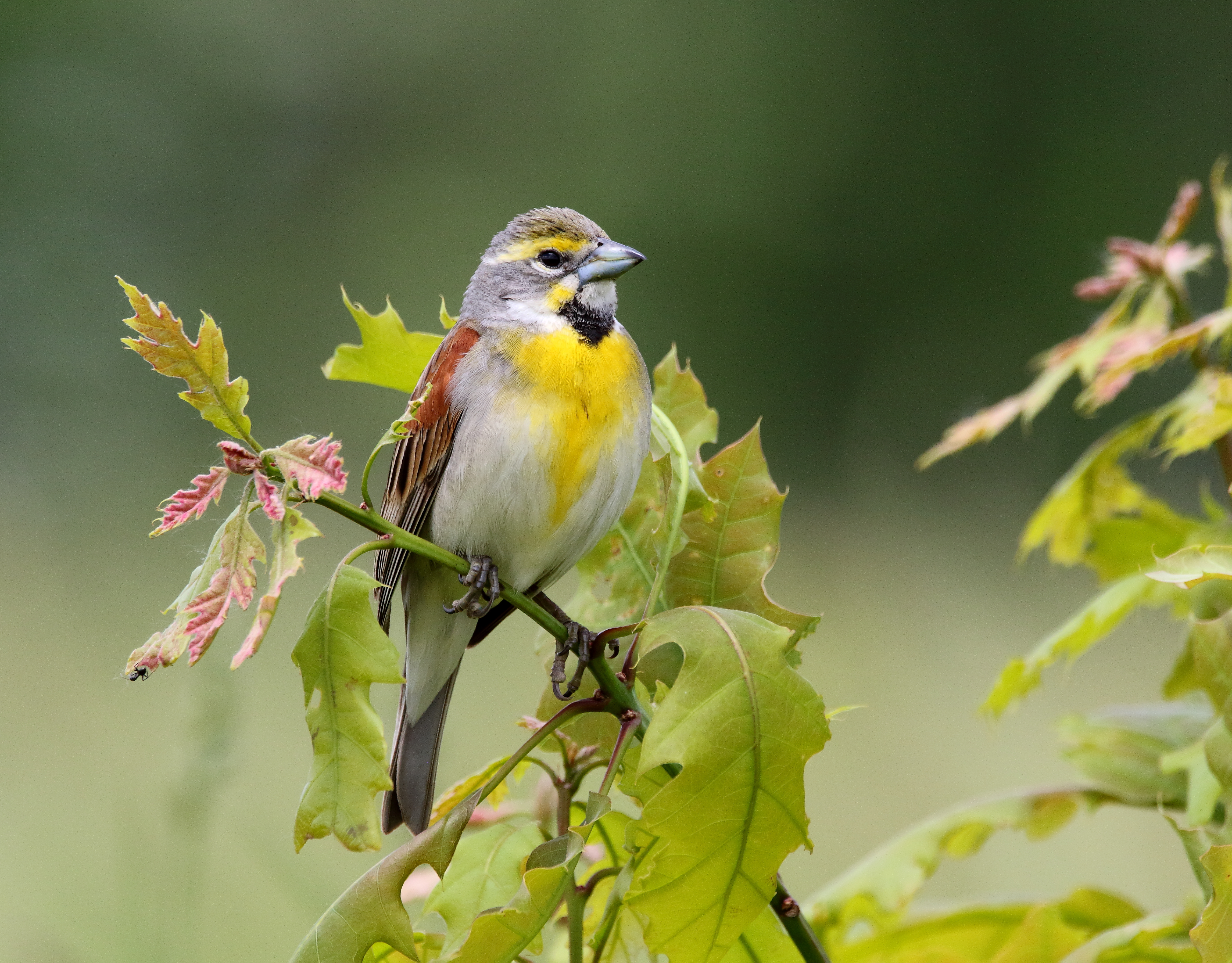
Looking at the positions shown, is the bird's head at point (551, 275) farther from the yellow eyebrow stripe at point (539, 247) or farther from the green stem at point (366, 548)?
the green stem at point (366, 548)

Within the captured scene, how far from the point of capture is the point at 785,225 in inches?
460

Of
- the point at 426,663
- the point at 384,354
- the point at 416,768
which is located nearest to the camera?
the point at 384,354

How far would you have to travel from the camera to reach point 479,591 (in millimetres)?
1891

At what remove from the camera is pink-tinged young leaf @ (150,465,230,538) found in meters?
1.08

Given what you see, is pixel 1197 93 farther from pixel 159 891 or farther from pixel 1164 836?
pixel 159 891

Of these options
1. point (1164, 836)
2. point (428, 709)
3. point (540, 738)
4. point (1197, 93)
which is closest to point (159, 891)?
point (428, 709)

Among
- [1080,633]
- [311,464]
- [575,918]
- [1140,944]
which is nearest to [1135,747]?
[1080,633]

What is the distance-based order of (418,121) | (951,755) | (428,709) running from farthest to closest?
1. (418,121)
2. (951,755)
3. (428,709)

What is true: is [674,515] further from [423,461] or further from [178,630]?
[423,461]

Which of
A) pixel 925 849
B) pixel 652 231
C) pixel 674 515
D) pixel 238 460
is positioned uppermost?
pixel 238 460

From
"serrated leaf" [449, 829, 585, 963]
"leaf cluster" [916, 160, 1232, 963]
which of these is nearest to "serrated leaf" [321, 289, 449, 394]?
"serrated leaf" [449, 829, 585, 963]

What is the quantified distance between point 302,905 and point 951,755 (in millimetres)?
3859

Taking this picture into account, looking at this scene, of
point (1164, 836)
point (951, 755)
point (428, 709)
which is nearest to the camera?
point (428, 709)

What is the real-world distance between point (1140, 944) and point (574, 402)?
103 cm
